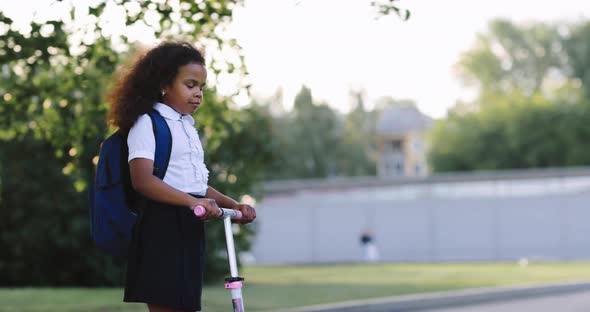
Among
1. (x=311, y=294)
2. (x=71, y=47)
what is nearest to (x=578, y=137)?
(x=311, y=294)

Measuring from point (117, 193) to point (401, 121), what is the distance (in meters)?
104

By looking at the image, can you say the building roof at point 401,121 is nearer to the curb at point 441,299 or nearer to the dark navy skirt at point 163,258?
the curb at point 441,299

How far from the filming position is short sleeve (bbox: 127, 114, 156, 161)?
13.6ft

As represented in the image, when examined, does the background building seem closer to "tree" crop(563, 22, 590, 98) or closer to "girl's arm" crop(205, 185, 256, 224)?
"tree" crop(563, 22, 590, 98)

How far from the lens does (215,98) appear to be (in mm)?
13289

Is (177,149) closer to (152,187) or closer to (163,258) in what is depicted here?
(152,187)

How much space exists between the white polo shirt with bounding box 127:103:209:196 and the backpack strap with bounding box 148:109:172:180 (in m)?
0.01

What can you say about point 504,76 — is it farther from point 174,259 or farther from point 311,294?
point 174,259

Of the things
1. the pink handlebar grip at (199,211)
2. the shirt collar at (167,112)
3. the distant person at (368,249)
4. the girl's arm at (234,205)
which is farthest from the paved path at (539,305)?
the distant person at (368,249)

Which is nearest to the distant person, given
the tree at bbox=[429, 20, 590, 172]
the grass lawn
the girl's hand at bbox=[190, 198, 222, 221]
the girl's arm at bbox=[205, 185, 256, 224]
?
the grass lawn

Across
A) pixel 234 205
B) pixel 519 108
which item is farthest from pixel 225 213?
pixel 519 108

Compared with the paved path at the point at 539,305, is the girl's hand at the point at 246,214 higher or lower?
higher

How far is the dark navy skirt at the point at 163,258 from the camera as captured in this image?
4137 mm

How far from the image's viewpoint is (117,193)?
4.19m
